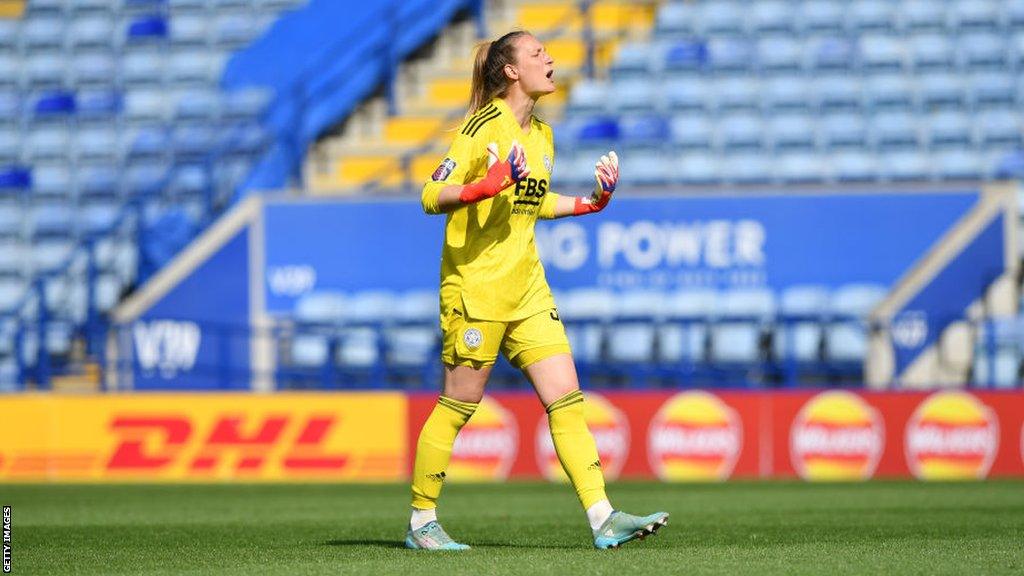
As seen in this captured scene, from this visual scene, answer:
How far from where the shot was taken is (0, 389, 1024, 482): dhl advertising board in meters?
15.2

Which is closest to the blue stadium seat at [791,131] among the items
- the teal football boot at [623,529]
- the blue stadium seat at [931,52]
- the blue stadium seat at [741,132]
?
the blue stadium seat at [741,132]

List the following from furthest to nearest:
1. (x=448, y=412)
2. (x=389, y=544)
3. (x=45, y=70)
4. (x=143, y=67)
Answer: (x=45, y=70) < (x=143, y=67) < (x=389, y=544) < (x=448, y=412)

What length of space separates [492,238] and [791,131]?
41.3 ft

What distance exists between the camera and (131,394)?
16000 millimetres

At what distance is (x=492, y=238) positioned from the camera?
6844 mm

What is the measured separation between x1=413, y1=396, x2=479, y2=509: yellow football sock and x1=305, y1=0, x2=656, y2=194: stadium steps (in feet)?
42.3

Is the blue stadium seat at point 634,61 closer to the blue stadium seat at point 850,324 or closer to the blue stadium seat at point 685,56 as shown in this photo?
the blue stadium seat at point 685,56

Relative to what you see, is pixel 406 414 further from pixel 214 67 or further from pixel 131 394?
pixel 214 67

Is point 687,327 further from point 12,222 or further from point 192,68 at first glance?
point 12,222

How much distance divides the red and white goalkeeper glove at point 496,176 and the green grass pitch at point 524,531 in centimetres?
131

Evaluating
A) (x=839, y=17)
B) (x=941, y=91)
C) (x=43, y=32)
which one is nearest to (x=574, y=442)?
(x=941, y=91)

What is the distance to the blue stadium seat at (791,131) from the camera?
1883 cm

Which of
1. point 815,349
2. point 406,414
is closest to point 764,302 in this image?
point 815,349

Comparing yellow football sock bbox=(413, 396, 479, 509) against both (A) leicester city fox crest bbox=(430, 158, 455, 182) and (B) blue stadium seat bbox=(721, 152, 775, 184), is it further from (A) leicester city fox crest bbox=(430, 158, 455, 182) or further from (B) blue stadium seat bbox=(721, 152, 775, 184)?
(B) blue stadium seat bbox=(721, 152, 775, 184)
